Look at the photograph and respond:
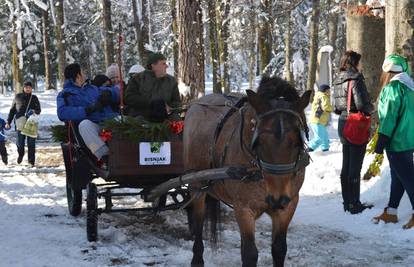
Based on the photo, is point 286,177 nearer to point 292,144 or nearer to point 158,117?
point 292,144

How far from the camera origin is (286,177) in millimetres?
4074

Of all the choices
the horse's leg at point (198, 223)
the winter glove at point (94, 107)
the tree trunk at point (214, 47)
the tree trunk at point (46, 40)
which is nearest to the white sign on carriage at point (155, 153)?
the horse's leg at point (198, 223)

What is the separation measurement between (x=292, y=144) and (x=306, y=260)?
2051mm

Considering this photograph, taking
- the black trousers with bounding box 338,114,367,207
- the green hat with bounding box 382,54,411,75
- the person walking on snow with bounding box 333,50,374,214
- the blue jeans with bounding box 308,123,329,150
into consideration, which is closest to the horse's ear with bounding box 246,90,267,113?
the green hat with bounding box 382,54,411,75

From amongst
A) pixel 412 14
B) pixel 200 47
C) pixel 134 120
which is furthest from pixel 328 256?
pixel 200 47

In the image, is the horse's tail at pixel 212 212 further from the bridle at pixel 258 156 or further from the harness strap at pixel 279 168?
the harness strap at pixel 279 168

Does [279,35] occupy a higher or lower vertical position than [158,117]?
higher

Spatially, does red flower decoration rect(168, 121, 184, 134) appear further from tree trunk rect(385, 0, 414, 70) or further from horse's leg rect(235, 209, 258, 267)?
tree trunk rect(385, 0, 414, 70)

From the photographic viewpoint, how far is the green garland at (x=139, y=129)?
6.52 meters

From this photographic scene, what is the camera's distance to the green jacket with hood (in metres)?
6.68

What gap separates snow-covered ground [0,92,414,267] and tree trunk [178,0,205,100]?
2.44 metres

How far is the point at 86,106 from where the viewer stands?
7.68 meters

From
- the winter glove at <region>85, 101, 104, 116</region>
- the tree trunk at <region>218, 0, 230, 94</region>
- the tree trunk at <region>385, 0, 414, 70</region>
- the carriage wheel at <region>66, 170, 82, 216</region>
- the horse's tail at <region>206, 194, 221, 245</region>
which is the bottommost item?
the carriage wheel at <region>66, 170, 82, 216</region>

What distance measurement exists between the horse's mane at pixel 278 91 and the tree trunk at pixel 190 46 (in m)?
5.68
